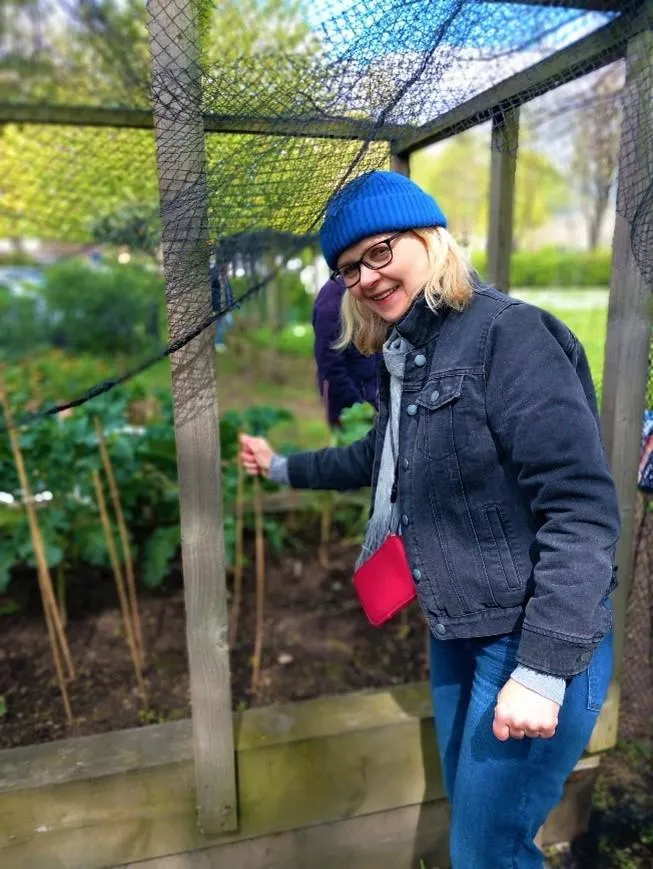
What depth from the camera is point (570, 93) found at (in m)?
3.12

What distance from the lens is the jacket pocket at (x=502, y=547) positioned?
51.4 inches

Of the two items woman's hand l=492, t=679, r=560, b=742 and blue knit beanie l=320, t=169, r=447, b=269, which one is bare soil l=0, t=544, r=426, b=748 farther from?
blue knit beanie l=320, t=169, r=447, b=269

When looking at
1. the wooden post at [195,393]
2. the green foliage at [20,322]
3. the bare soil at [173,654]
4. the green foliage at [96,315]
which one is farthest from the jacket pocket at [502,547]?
the green foliage at [96,315]

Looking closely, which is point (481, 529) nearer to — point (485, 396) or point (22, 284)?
point (485, 396)

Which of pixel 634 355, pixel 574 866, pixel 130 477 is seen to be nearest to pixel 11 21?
pixel 130 477

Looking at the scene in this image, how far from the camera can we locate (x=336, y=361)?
2.04 metres

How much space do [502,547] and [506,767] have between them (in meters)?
0.45

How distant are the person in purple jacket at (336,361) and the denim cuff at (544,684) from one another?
98 cm

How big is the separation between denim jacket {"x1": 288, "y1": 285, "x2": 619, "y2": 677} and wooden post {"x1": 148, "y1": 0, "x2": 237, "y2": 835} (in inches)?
18.0

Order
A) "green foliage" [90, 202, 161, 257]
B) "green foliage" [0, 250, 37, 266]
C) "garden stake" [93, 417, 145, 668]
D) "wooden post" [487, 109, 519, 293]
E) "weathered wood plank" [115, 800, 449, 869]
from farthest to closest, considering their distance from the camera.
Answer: "green foliage" [0, 250, 37, 266]
"green foliage" [90, 202, 161, 257]
"garden stake" [93, 417, 145, 668]
"wooden post" [487, 109, 519, 293]
"weathered wood plank" [115, 800, 449, 869]

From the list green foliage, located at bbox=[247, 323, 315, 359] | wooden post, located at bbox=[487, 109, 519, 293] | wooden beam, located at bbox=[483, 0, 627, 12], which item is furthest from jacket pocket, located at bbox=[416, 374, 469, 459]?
green foliage, located at bbox=[247, 323, 315, 359]

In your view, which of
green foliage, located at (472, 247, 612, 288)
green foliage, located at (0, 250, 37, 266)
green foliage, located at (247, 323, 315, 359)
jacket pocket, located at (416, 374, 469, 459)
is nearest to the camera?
jacket pocket, located at (416, 374, 469, 459)

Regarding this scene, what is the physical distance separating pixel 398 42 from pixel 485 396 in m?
0.73

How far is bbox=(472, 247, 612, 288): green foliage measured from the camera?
22781 millimetres
